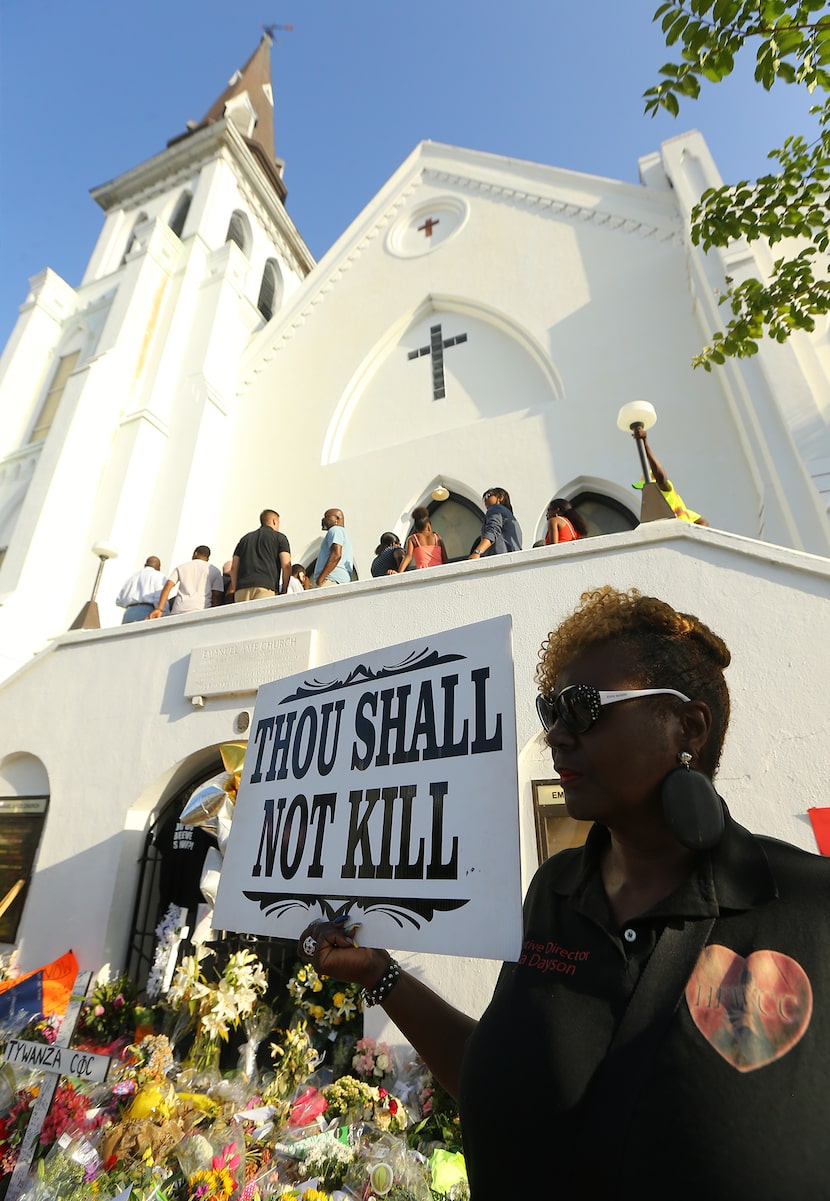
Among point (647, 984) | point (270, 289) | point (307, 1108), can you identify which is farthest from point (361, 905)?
point (270, 289)

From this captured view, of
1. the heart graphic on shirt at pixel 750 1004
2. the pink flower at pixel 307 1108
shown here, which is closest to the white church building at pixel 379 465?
the pink flower at pixel 307 1108

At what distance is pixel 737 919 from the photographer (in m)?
1.12

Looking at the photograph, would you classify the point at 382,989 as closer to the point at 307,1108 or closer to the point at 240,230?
the point at 307,1108

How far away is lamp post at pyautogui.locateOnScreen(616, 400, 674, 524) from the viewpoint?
4.75 metres

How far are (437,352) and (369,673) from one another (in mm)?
10229

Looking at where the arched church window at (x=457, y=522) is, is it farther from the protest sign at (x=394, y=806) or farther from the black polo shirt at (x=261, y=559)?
the protest sign at (x=394, y=806)

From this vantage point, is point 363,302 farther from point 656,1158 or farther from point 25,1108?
point 656,1158

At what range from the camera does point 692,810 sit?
121 centimetres

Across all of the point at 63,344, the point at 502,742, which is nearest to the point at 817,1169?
the point at 502,742

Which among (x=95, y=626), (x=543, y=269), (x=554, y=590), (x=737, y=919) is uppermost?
(x=543, y=269)

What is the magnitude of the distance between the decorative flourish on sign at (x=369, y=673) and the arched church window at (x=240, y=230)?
19582 millimetres

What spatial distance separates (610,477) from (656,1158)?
8.26m

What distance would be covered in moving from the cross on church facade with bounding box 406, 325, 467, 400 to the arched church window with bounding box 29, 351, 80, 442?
8.03 m

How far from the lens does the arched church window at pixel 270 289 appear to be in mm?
18812
